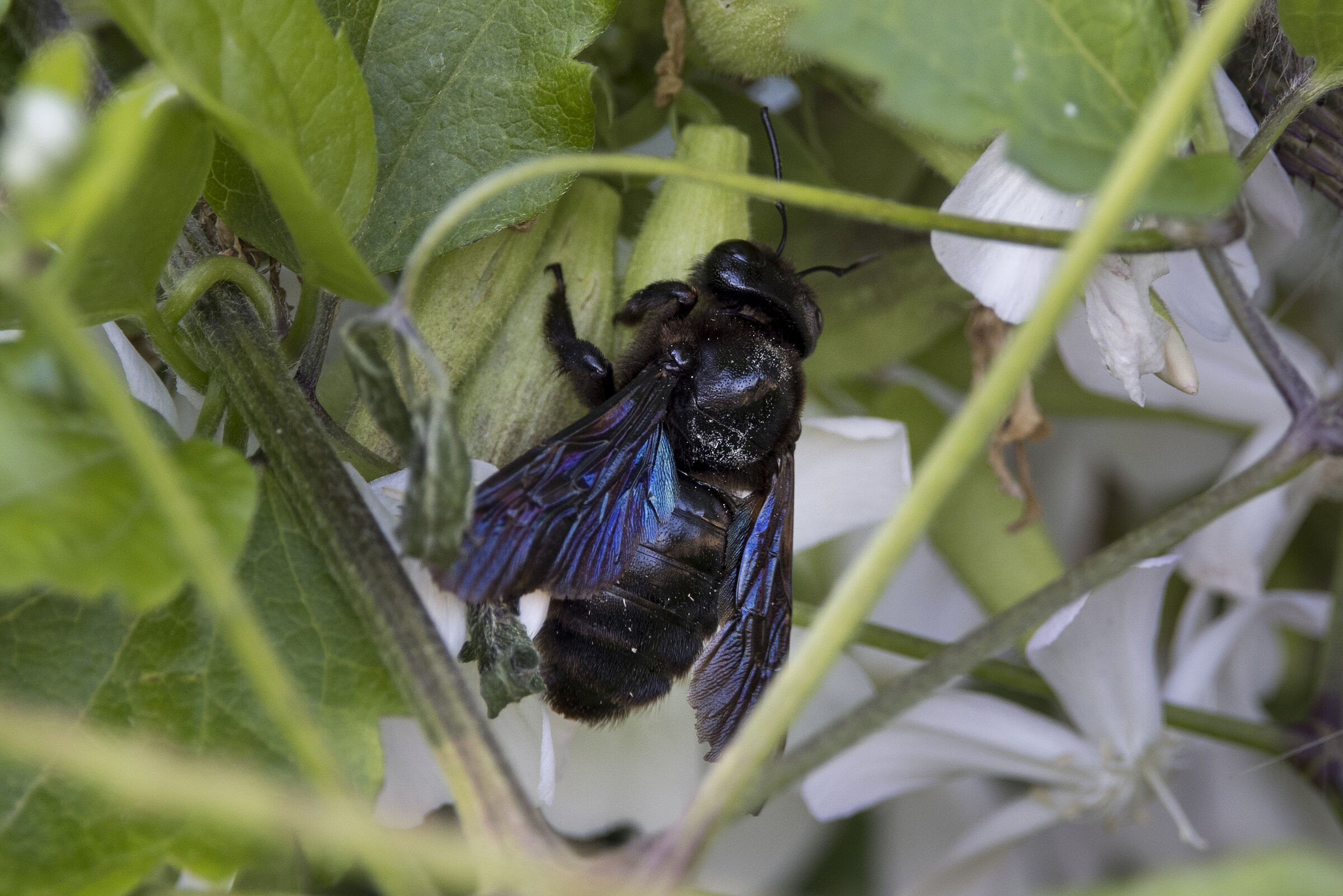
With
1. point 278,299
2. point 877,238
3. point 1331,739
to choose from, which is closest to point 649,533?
point 278,299

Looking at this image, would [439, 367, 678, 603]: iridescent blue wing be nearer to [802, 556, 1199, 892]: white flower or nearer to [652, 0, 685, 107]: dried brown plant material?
[652, 0, 685, 107]: dried brown plant material

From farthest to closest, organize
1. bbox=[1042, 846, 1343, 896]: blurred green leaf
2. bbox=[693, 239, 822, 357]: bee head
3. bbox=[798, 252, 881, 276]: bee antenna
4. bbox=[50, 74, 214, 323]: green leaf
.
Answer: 1. bbox=[798, 252, 881, 276]: bee antenna
2. bbox=[693, 239, 822, 357]: bee head
3. bbox=[50, 74, 214, 323]: green leaf
4. bbox=[1042, 846, 1343, 896]: blurred green leaf

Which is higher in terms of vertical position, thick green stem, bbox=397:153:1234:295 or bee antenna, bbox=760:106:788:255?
thick green stem, bbox=397:153:1234:295

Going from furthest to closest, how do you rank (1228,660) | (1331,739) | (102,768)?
(1228,660) < (1331,739) < (102,768)

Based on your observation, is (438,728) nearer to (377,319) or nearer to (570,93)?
(377,319)

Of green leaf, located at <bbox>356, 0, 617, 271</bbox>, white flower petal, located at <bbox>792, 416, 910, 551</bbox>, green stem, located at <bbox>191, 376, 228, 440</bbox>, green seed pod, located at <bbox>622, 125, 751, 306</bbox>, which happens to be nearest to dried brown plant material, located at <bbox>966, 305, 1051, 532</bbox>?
white flower petal, located at <bbox>792, 416, 910, 551</bbox>

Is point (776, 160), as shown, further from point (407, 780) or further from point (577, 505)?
point (407, 780)
